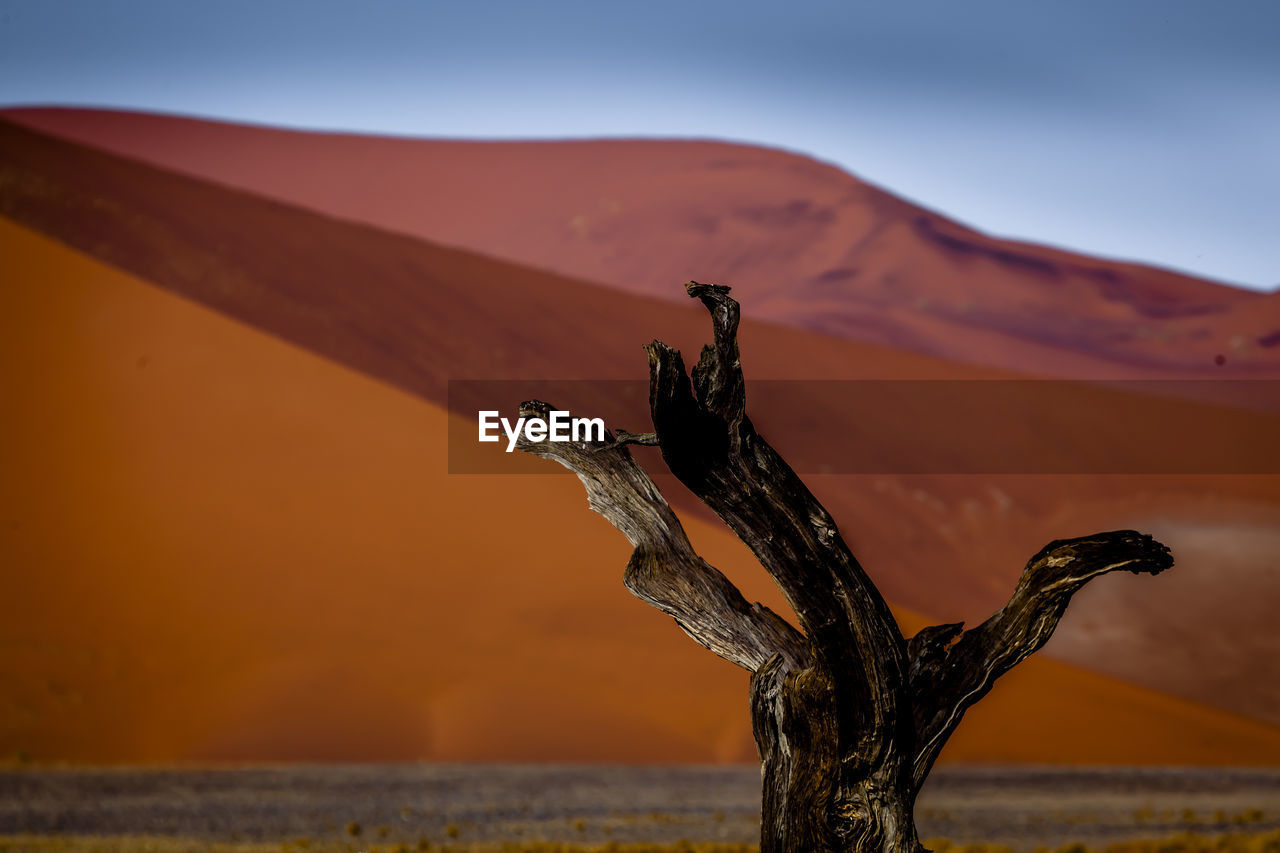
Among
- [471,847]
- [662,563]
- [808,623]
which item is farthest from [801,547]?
[471,847]

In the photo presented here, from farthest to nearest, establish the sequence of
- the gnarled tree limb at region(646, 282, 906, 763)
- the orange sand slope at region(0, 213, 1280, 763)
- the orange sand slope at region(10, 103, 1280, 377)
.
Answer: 1. the orange sand slope at region(10, 103, 1280, 377)
2. the orange sand slope at region(0, 213, 1280, 763)
3. the gnarled tree limb at region(646, 282, 906, 763)

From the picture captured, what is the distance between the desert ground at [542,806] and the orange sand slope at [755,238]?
21769mm

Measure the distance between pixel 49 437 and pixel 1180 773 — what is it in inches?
758

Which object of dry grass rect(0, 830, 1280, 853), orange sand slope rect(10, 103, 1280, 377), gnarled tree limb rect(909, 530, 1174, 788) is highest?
orange sand slope rect(10, 103, 1280, 377)

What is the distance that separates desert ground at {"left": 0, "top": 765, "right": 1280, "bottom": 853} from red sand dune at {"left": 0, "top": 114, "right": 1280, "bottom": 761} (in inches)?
77.2

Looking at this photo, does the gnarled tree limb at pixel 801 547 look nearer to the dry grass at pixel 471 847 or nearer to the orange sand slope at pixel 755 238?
the dry grass at pixel 471 847

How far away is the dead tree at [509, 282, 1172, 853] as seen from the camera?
17.7ft

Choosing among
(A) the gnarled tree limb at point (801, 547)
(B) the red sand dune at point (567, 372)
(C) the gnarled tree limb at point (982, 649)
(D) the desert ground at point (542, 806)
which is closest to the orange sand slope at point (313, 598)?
(B) the red sand dune at point (567, 372)

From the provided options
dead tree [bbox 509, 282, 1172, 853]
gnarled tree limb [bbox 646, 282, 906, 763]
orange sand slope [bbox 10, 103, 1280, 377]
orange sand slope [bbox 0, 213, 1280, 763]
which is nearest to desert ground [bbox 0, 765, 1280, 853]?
orange sand slope [bbox 0, 213, 1280, 763]

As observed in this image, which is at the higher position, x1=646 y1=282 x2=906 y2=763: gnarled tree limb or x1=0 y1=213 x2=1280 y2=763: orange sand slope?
x1=646 y1=282 x2=906 y2=763: gnarled tree limb

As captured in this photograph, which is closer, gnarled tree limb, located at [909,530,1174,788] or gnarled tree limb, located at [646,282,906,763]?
gnarled tree limb, located at [646,282,906,763]

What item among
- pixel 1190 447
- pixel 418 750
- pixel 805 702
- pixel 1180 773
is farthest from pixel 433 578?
pixel 1190 447

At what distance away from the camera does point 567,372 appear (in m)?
27.4

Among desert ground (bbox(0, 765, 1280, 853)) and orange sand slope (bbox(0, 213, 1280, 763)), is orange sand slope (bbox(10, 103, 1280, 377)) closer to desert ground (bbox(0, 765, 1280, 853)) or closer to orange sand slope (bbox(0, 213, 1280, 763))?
orange sand slope (bbox(0, 213, 1280, 763))
